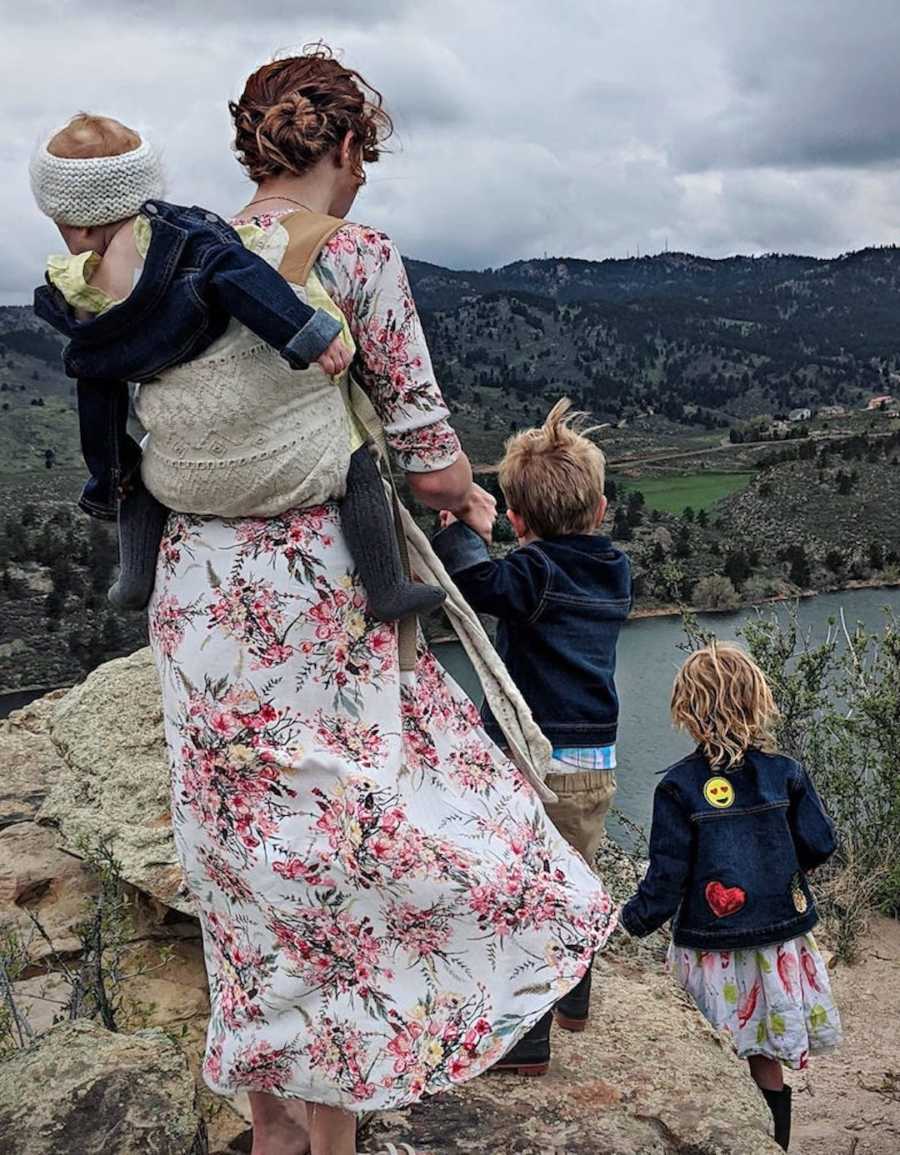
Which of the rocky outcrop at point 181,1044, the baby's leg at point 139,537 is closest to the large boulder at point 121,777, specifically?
the rocky outcrop at point 181,1044

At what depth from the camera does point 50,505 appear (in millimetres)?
Result: 33469

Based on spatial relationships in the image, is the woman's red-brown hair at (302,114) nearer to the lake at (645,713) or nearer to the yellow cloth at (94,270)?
the yellow cloth at (94,270)

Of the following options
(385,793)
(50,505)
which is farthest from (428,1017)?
(50,505)

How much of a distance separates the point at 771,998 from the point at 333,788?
1.89 metres

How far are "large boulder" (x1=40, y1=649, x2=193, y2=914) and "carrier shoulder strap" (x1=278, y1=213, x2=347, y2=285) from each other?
8.02 ft

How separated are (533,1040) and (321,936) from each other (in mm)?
1135

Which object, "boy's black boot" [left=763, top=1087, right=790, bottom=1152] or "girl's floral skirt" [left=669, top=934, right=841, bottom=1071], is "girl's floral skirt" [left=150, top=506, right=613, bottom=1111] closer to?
"girl's floral skirt" [left=669, top=934, right=841, bottom=1071]

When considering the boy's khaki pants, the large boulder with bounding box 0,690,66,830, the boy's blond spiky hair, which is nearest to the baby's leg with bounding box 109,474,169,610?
the boy's blond spiky hair

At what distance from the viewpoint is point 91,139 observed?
73.8 inches

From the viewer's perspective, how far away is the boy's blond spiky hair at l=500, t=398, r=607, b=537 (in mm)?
2711

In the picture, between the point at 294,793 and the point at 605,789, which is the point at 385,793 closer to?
the point at 294,793

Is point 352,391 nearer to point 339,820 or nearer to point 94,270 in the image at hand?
point 94,270

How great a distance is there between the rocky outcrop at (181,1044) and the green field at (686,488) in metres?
38.5

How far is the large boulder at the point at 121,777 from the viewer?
149 inches
